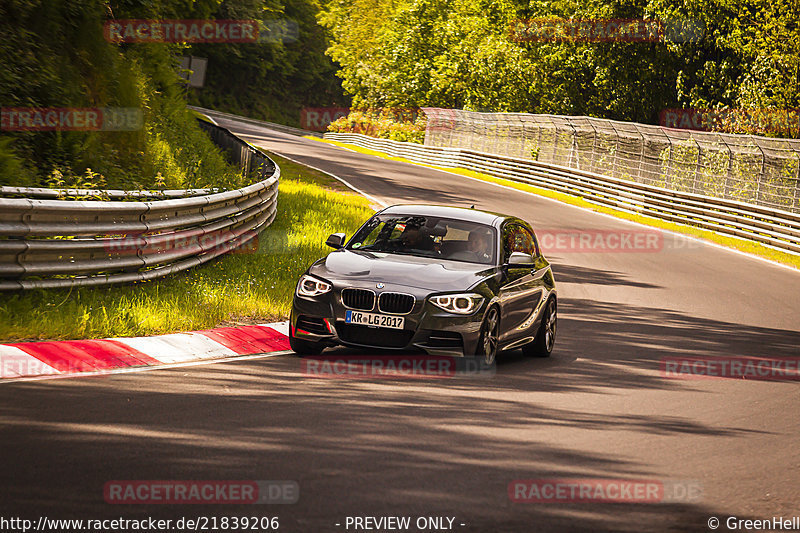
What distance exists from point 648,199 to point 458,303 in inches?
1140

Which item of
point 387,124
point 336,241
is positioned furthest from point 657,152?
point 387,124

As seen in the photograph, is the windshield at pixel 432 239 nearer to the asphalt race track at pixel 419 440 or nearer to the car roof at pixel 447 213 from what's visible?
the car roof at pixel 447 213

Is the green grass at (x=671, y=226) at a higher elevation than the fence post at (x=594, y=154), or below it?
below

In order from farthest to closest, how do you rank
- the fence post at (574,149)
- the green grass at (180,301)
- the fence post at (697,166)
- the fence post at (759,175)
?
the fence post at (574,149) → the fence post at (697,166) → the fence post at (759,175) → the green grass at (180,301)

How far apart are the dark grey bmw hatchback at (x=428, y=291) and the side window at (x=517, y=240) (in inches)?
1.1

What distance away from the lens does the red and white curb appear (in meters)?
8.06

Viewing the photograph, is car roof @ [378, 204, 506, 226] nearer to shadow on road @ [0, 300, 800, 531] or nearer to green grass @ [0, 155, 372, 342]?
green grass @ [0, 155, 372, 342]

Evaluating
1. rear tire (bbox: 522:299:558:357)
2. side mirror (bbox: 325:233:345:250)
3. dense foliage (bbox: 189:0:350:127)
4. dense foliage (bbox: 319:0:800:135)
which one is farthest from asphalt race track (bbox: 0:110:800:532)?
dense foliage (bbox: 189:0:350:127)

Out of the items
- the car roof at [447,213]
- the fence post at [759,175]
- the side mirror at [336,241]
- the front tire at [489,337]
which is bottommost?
the front tire at [489,337]

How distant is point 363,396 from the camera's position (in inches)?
320

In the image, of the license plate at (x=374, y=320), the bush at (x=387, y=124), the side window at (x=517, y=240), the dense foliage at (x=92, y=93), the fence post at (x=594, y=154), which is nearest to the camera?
the license plate at (x=374, y=320)

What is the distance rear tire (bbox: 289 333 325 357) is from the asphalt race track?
0.39 ft

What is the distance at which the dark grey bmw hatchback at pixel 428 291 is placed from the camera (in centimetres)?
953

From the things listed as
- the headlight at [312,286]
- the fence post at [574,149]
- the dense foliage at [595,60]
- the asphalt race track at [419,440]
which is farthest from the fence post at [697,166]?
the headlight at [312,286]
